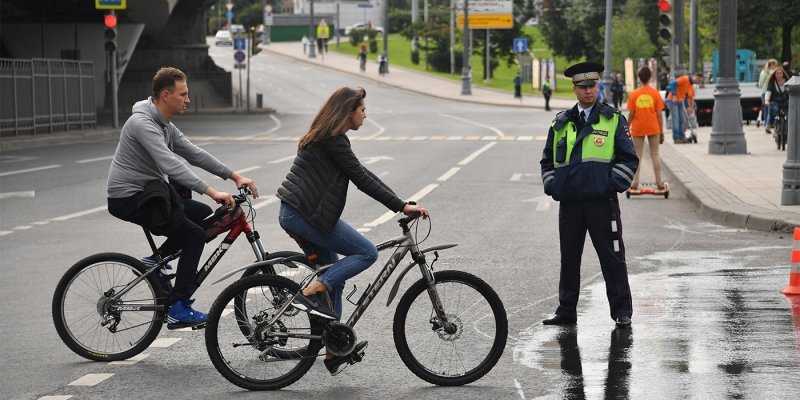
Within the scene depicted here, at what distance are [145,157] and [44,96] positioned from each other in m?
32.5

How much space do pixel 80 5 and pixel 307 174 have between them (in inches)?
1884

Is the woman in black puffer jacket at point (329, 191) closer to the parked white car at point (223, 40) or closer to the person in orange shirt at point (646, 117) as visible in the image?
the person in orange shirt at point (646, 117)

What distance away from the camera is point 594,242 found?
9.53 meters

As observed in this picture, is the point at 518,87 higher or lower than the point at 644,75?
lower

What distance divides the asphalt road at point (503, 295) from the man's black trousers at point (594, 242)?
10.3 inches

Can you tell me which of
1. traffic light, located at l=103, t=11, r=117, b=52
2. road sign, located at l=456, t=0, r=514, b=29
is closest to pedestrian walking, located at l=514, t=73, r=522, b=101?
road sign, located at l=456, t=0, r=514, b=29

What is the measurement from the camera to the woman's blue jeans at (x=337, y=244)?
7.62 m

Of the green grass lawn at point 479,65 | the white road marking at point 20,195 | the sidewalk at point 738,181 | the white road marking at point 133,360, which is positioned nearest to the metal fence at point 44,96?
the white road marking at point 20,195

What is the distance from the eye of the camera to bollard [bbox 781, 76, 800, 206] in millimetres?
16644

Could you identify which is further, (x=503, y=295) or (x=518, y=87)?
(x=518, y=87)

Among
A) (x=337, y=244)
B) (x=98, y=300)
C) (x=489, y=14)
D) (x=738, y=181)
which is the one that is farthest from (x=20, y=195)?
(x=489, y=14)

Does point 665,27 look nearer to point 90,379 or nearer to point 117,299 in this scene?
point 117,299

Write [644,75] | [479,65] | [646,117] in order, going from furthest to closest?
[479,65], [644,75], [646,117]

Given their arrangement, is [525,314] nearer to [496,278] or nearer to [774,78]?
[496,278]
